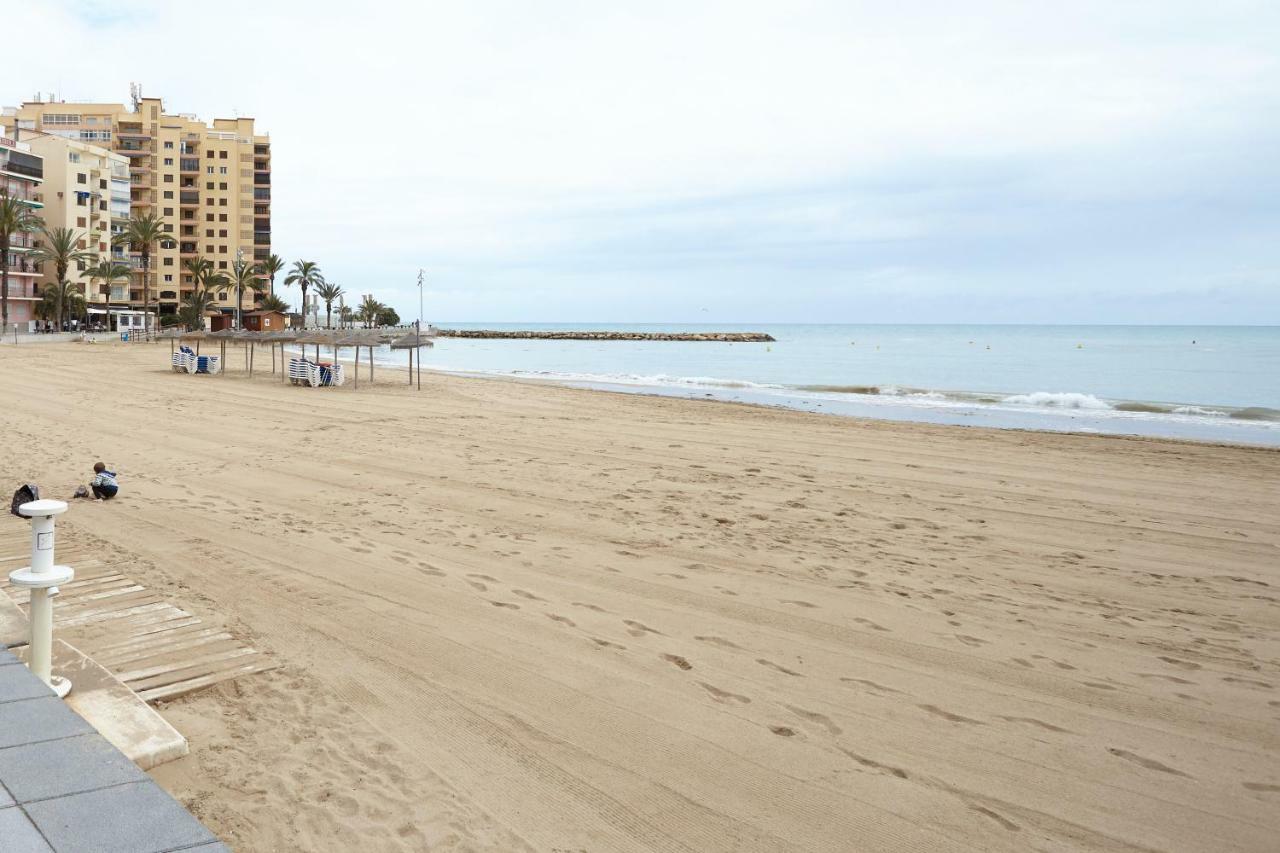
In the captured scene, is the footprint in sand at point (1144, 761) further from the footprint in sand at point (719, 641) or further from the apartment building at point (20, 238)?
the apartment building at point (20, 238)

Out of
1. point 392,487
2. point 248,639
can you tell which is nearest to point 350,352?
point 392,487

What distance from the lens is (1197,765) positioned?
3.54 m

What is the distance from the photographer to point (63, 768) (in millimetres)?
2619

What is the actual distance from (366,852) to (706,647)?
2.26m

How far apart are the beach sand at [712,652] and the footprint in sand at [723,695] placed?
23 mm

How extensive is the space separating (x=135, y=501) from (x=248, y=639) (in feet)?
14.1

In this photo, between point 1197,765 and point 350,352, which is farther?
point 350,352

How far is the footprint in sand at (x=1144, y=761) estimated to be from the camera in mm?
3480

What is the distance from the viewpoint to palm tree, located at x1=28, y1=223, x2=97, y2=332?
2117 inches

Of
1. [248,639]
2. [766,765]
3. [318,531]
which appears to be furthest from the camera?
[318,531]

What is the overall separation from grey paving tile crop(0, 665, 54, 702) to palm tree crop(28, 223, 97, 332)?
57.8 m

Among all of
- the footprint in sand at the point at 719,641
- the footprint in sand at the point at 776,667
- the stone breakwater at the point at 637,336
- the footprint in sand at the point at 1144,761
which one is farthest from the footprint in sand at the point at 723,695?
the stone breakwater at the point at 637,336

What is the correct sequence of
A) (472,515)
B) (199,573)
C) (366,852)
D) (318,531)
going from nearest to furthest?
(366,852), (199,573), (318,531), (472,515)

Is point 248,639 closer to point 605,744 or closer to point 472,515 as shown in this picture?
point 605,744
